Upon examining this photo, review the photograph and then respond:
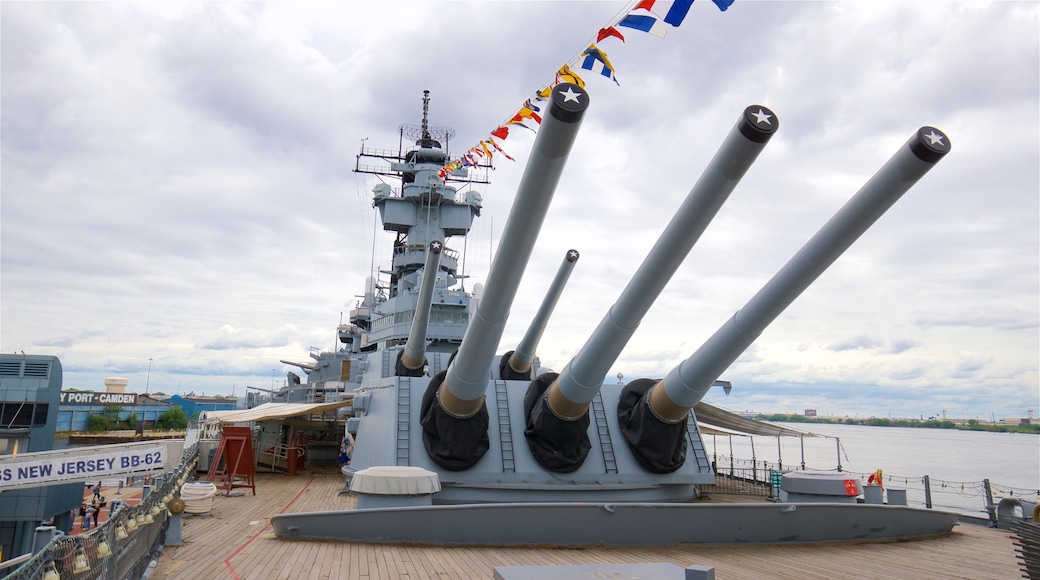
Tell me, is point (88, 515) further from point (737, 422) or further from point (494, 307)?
point (494, 307)

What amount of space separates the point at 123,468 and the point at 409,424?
9.82 ft

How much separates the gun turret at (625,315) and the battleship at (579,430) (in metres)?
0.01

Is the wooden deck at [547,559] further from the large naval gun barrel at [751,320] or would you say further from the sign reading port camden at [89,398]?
the sign reading port camden at [89,398]

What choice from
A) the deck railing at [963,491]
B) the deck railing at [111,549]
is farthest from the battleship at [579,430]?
the deck railing at [111,549]

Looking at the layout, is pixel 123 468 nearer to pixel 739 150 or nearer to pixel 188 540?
pixel 188 540

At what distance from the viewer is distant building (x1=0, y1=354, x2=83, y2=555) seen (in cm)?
1494

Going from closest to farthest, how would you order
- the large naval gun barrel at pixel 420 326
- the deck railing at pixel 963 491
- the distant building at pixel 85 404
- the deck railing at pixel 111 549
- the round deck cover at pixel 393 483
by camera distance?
the deck railing at pixel 111 549, the round deck cover at pixel 393 483, the deck railing at pixel 963 491, the large naval gun barrel at pixel 420 326, the distant building at pixel 85 404

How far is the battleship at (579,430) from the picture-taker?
15.4ft

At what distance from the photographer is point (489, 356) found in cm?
621

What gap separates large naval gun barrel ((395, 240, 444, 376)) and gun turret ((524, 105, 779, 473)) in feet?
6.56

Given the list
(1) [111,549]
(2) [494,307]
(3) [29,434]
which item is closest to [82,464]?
(1) [111,549]

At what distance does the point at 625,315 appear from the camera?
5.92m

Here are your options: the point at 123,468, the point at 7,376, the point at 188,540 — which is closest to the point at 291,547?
the point at 188,540

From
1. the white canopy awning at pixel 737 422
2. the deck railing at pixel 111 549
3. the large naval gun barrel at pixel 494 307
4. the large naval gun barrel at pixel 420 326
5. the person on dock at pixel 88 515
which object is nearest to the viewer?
the deck railing at pixel 111 549
